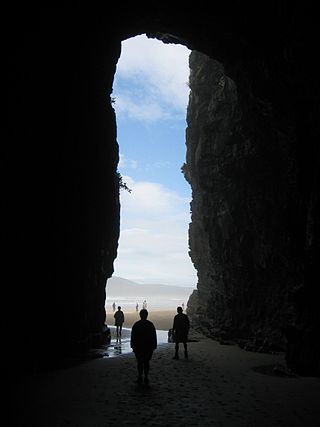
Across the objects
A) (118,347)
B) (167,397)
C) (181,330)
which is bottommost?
(118,347)

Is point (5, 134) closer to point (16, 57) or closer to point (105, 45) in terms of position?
point (16, 57)

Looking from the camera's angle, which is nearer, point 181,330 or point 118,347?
point 181,330

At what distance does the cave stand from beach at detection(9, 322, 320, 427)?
221 centimetres

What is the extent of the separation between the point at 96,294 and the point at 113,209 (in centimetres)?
675

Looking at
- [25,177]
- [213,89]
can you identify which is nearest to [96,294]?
[25,177]

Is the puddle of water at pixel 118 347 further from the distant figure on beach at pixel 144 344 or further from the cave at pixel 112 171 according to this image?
the distant figure on beach at pixel 144 344

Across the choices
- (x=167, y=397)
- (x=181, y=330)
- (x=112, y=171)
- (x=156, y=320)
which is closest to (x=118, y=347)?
(x=181, y=330)

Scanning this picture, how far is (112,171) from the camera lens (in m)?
27.3

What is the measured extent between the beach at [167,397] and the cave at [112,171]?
2206 mm

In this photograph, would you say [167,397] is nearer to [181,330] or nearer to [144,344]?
[144,344]

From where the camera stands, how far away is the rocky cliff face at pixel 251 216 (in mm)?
17547

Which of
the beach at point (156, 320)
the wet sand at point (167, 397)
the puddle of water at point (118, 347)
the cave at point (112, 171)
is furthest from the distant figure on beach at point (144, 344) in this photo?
the beach at point (156, 320)

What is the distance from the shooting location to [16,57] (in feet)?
39.2

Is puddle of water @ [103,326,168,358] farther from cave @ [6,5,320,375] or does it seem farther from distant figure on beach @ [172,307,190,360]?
distant figure on beach @ [172,307,190,360]
